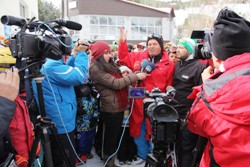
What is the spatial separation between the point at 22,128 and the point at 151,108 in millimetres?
817

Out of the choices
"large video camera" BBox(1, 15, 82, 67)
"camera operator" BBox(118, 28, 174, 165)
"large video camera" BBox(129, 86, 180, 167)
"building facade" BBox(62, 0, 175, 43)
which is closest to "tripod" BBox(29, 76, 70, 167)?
"large video camera" BBox(1, 15, 82, 67)

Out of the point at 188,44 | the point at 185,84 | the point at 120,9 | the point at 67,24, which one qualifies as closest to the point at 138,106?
the point at 185,84

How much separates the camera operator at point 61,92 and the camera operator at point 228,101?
120 centimetres

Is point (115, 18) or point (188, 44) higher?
point (115, 18)

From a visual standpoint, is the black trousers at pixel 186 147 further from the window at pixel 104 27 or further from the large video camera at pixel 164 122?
the window at pixel 104 27

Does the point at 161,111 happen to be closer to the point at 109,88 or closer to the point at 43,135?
the point at 43,135

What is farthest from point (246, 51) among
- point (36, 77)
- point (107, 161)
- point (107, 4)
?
point (107, 4)

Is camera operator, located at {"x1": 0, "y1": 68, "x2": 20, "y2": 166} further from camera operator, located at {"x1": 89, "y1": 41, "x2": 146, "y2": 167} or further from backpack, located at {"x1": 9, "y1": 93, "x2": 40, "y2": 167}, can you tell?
camera operator, located at {"x1": 89, "y1": 41, "x2": 146, "y2": 167}

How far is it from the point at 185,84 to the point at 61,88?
131 centimetres

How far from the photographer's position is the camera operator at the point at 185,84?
2289mm

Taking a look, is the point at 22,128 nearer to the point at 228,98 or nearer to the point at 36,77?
the point at 36,77

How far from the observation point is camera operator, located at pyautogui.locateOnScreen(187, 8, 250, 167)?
955 mm

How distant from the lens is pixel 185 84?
8.21 feet

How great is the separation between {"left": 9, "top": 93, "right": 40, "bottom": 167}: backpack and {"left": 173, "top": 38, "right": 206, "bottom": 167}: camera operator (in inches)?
57.4
